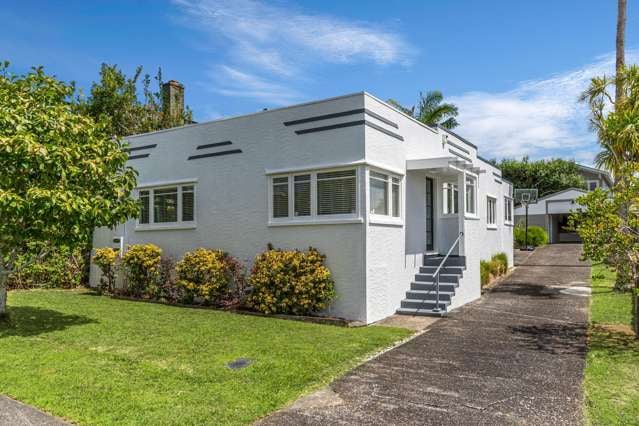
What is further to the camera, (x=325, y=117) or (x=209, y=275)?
(x=209, y=275)

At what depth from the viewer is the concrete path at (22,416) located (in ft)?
16.2

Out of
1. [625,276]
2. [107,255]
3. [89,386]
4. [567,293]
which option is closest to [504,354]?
[625,276]

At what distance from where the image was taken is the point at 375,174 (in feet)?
36.6

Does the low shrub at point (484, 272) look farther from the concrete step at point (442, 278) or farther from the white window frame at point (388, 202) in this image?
the white window frame at point (388, 202)

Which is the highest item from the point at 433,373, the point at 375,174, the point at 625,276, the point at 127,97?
the point at 127,97

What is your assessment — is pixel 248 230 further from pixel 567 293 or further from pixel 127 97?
pixel 127 97

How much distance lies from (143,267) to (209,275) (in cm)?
283

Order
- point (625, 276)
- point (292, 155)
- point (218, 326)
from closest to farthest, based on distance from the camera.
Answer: point (625, 276)
point (218, 326)
point (292, 155)

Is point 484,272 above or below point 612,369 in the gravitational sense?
above

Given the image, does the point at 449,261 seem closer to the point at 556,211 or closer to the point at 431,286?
the point at 431,286

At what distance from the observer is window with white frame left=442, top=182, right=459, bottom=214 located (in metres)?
14.9

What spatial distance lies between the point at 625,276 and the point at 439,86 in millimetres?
19084

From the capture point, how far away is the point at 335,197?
1105 centimetres

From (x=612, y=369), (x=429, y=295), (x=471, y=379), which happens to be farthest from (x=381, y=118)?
(x=612, y=369)
